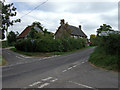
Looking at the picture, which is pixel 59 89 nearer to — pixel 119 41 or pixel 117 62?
pixel 117 62

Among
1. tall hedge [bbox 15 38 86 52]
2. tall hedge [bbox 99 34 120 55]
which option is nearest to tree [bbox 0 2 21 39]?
tall hedge [bbox 15 38 86 52]

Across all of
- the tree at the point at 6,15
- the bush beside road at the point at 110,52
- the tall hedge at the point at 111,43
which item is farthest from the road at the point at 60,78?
the tree at the point at 6,15

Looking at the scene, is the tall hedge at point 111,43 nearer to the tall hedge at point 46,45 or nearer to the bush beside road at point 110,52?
the bush beside road at point 110,52

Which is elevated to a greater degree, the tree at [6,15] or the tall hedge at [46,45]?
the tree at [6,15]

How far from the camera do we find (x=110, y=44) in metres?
10.4

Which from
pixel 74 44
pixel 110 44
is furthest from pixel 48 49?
pixel 110 44

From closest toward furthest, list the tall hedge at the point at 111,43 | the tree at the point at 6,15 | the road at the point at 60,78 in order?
1. the road at the point at 60,78
2. the tall hedge at the point at 111,43
3. the tree at the point at 6,15

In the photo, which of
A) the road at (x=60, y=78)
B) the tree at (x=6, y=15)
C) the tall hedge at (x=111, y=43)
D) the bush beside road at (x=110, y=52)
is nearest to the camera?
the road at (x=60, y=78)

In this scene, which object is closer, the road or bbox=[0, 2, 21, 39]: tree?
the road

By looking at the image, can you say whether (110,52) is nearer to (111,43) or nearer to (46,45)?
(111,43)

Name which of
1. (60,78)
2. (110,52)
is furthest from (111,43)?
(60,78)

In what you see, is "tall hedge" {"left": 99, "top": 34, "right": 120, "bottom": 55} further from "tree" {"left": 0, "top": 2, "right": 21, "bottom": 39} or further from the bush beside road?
"tree" {"left": 0, "top": 2, "right": 21, "bottom": 39}

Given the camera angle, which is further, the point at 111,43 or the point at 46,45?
the point at 46,45

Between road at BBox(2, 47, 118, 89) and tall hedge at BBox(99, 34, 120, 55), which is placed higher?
tall hedge at BBox(99, 34, 120, 55)
